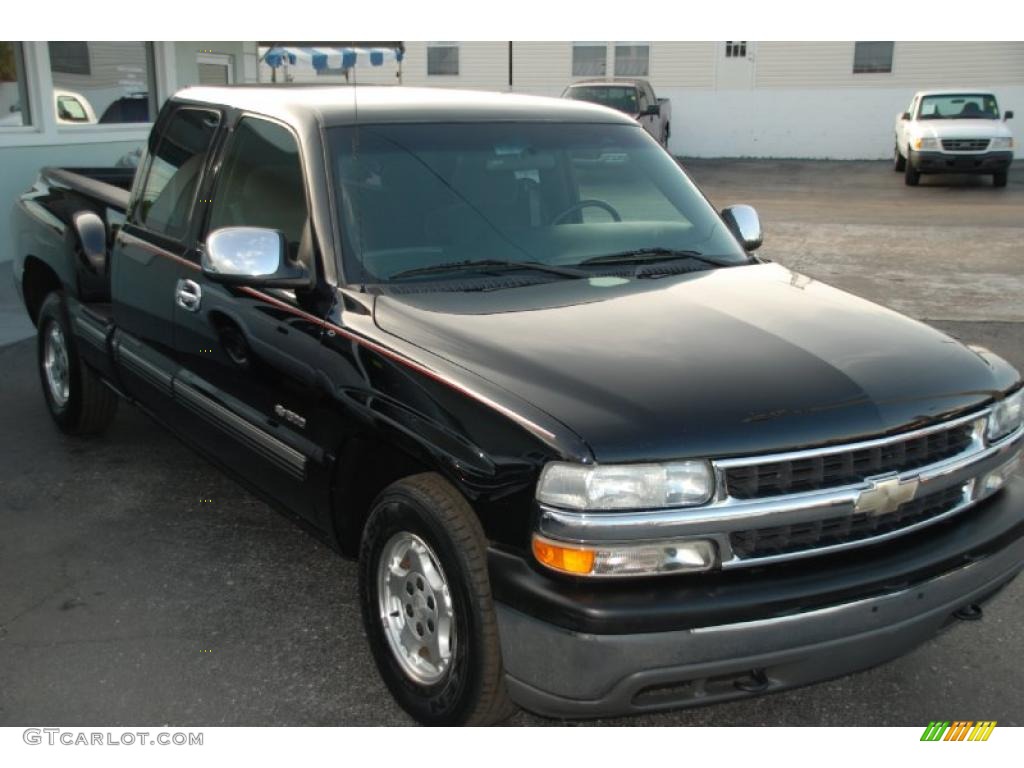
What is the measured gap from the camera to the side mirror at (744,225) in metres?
4.57

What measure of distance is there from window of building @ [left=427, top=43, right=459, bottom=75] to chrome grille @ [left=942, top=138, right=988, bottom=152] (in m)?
14.7

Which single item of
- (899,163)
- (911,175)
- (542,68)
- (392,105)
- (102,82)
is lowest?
(899,163)

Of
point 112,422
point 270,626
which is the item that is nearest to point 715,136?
point 112,422

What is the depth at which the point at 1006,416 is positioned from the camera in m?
3.29

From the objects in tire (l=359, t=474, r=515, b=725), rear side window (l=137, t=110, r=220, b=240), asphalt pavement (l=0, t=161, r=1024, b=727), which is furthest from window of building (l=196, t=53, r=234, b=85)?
tire (l=359, t=474, r=515, b=725)

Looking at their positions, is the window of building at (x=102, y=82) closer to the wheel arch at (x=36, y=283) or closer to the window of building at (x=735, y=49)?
the wheel arch at (x=36, y=283)

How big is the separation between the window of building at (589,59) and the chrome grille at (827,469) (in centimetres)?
2878

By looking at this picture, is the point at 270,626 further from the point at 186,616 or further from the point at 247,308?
the point at 247,308

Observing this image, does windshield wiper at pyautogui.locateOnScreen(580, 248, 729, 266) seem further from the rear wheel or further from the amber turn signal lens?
the rear wheel

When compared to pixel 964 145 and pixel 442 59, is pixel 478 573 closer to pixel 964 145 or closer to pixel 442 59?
pixel 964 145

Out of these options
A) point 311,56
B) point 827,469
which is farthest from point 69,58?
point 827,469

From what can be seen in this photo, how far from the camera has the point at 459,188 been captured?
3961 mm

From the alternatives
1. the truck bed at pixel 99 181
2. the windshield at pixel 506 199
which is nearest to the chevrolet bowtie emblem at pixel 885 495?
the windshield at pixel 506 199

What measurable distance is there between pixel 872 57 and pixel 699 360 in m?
29.0
